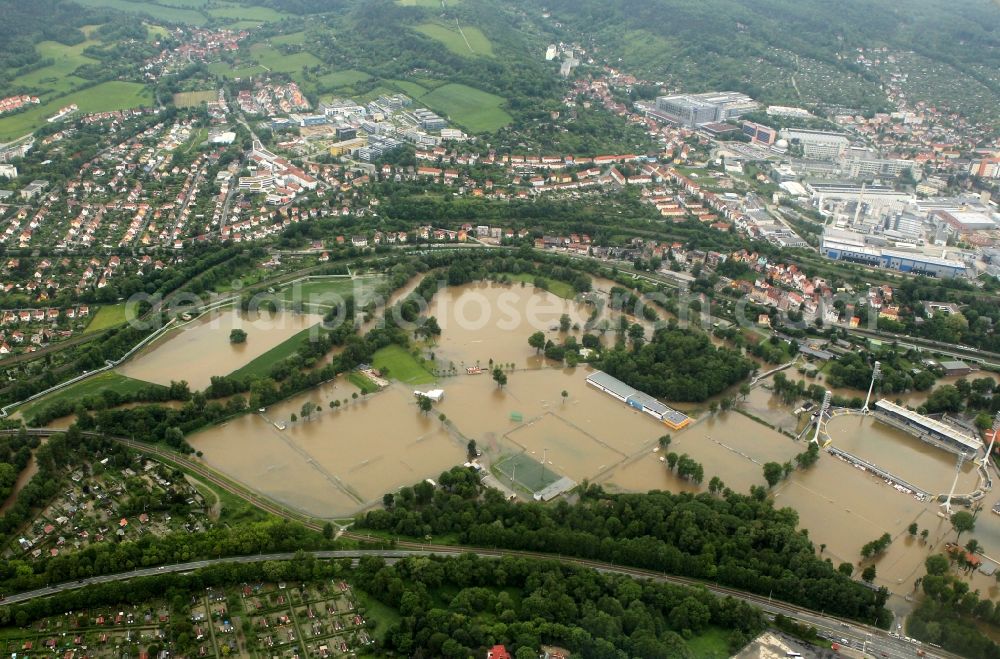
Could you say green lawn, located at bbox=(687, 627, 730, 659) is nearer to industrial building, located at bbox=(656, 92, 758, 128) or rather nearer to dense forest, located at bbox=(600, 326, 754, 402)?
dense forest, located at bbox=(600, 326, 754, 402)

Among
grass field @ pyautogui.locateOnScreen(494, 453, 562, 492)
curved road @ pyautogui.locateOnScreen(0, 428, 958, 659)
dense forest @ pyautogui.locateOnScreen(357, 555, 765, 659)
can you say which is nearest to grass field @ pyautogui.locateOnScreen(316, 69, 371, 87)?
curved road @ pyautogui.locateOnScreen(0, 428, 958, 659)

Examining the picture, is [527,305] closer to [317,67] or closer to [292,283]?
[292,283]

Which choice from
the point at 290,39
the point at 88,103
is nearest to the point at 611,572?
the point at 88,103

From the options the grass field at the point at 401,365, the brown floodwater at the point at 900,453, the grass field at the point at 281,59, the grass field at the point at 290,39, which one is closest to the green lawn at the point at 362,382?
the grass field at the point at 401,365

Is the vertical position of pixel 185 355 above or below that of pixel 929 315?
below

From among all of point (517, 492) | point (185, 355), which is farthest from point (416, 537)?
point (185, 355)

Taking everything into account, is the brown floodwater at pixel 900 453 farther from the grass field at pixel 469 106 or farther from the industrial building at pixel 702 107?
the industrial building at pixel 702 107
